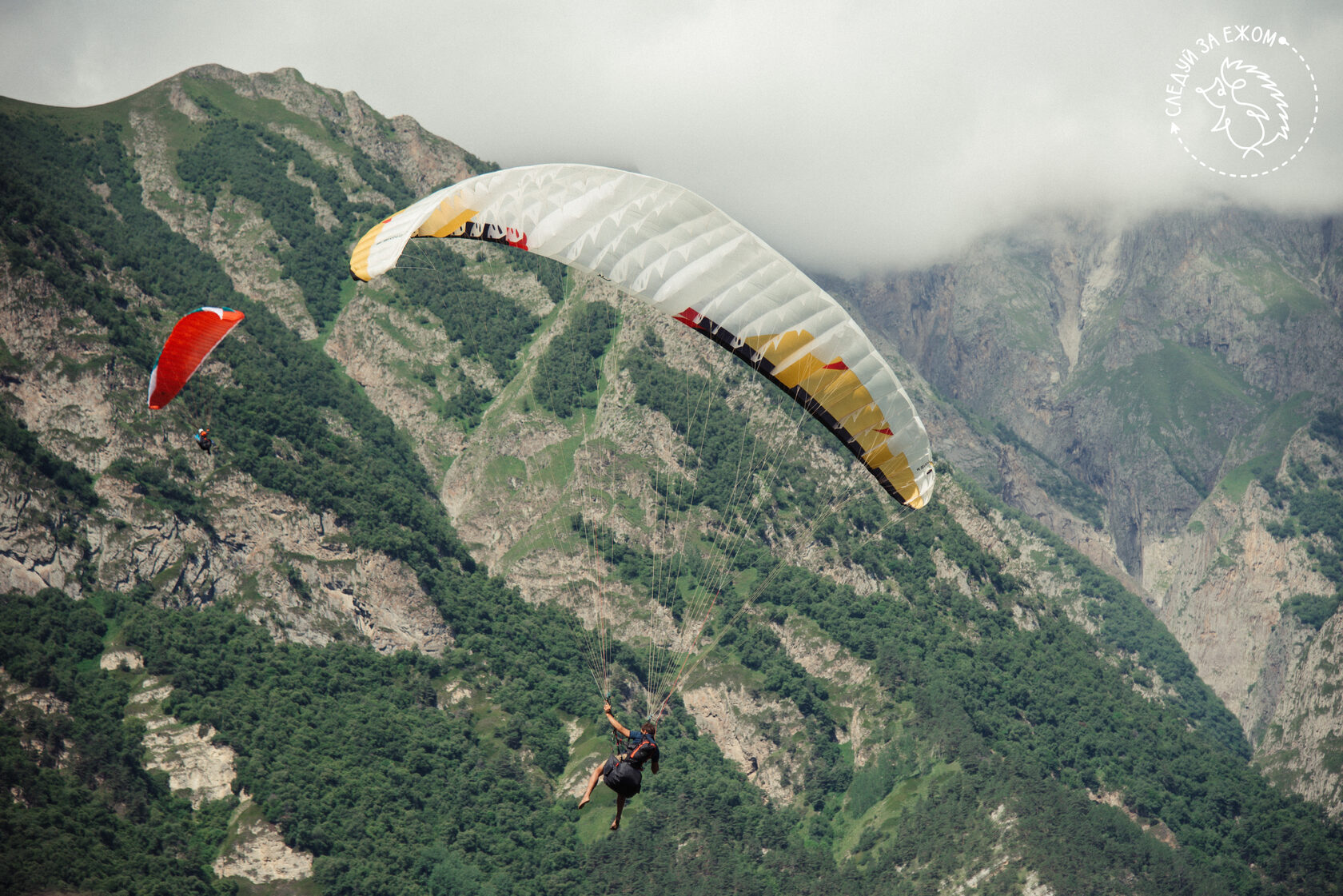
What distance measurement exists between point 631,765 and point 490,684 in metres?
109

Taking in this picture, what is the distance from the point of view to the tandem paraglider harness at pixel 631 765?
32125 millimetres

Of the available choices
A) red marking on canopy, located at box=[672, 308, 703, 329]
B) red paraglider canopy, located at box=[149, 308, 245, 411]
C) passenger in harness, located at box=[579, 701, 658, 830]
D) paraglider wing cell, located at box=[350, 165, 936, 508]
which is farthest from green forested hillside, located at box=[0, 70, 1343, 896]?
red marking on canopy, located at box=[672, 308, 703, 329]

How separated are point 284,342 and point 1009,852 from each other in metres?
114

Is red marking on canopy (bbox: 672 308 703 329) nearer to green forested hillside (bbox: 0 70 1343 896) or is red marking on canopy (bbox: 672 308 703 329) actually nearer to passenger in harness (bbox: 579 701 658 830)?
passenger in harness (bbox: 579 701 658 830)

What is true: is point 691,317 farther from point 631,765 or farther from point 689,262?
point 631,765

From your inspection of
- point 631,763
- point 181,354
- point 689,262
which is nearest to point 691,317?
point 689,262

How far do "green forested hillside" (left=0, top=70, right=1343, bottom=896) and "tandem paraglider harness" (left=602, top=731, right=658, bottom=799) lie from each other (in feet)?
249

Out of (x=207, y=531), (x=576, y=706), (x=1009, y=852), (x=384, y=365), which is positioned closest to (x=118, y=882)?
(x=207, y=531)

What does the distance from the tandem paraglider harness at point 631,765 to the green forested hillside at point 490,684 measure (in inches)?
2987

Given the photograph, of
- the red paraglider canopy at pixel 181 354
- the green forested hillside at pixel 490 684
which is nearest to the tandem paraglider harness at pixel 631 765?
the red paraglider canopy at pixel 181 354

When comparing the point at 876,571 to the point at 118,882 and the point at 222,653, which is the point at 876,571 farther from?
the point at 118,882

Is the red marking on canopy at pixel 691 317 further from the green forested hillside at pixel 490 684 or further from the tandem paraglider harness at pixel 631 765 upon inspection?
the green forested hillside at pixel 490 684

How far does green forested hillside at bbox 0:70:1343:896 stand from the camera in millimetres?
108375

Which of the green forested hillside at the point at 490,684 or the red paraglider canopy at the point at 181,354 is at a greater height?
the red paraglider canopy at the point at 181,354
